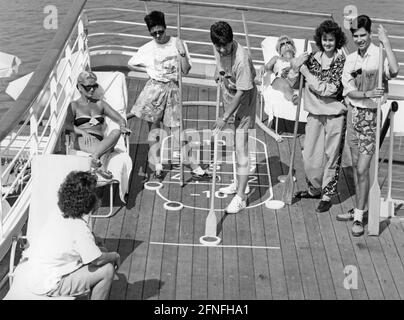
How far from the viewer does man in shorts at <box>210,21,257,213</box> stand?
322 inches

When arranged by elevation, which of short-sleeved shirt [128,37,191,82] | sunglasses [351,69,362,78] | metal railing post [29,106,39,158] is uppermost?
sunglasses [351,69,362,78]

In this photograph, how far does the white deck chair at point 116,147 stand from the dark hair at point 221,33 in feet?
5.53

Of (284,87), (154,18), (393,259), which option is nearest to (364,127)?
(393,259)

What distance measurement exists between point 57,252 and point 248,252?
7.50 feet

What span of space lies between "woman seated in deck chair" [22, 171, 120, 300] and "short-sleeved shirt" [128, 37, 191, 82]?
2.98 m

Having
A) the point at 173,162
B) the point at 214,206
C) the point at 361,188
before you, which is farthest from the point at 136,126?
the point at 361,188

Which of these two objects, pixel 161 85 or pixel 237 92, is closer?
pixel 237 92

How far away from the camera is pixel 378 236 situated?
328 inches

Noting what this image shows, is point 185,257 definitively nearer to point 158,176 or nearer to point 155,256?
point 155,256

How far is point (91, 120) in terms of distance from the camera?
29.5ft

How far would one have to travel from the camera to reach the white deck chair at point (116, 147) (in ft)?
28.6

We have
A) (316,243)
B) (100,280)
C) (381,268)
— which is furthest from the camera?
(316,243)

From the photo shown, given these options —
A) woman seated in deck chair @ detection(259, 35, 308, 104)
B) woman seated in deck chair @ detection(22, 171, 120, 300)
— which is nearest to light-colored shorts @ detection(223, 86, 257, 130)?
woman seated in deck chair @ detection(259, 35, 308, 104)

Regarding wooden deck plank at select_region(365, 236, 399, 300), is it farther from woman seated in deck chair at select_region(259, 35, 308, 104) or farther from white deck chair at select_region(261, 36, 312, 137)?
woman seated in deck chair at select_region(259, 35, 308, 104)
